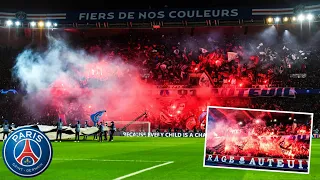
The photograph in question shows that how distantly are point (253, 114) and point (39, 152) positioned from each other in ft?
12.0

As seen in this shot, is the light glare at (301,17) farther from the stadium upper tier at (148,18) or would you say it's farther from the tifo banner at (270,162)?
the tifo banner at (270,162)

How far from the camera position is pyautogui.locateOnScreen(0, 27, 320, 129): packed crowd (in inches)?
1962

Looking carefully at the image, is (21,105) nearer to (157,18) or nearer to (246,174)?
(157,18)

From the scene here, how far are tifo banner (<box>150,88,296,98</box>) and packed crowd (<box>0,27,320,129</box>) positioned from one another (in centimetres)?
113

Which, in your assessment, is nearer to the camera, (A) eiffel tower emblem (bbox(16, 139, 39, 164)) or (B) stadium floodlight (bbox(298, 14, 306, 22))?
(A) eiffel tower emblem (bbox(16, 139, 39, 164))

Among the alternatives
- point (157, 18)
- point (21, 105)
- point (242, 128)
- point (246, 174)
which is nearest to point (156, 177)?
point (246, 174)

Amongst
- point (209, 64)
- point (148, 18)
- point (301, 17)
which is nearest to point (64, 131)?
point (148, 18)

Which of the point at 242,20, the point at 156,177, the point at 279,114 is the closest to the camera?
the point at 279,114

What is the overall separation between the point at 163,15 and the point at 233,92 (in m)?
11.9

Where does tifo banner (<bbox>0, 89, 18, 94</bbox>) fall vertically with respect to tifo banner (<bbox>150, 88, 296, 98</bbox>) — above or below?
below

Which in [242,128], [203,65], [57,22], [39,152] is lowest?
[39,152]

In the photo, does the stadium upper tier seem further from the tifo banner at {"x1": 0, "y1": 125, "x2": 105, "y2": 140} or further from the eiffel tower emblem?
the eiffel tower emblem

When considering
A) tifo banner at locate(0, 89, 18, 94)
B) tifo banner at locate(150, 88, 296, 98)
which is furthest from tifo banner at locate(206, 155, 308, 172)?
tifo banner at locate(0, 89, 18, 94)

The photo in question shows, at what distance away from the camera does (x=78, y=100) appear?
53375 mm
